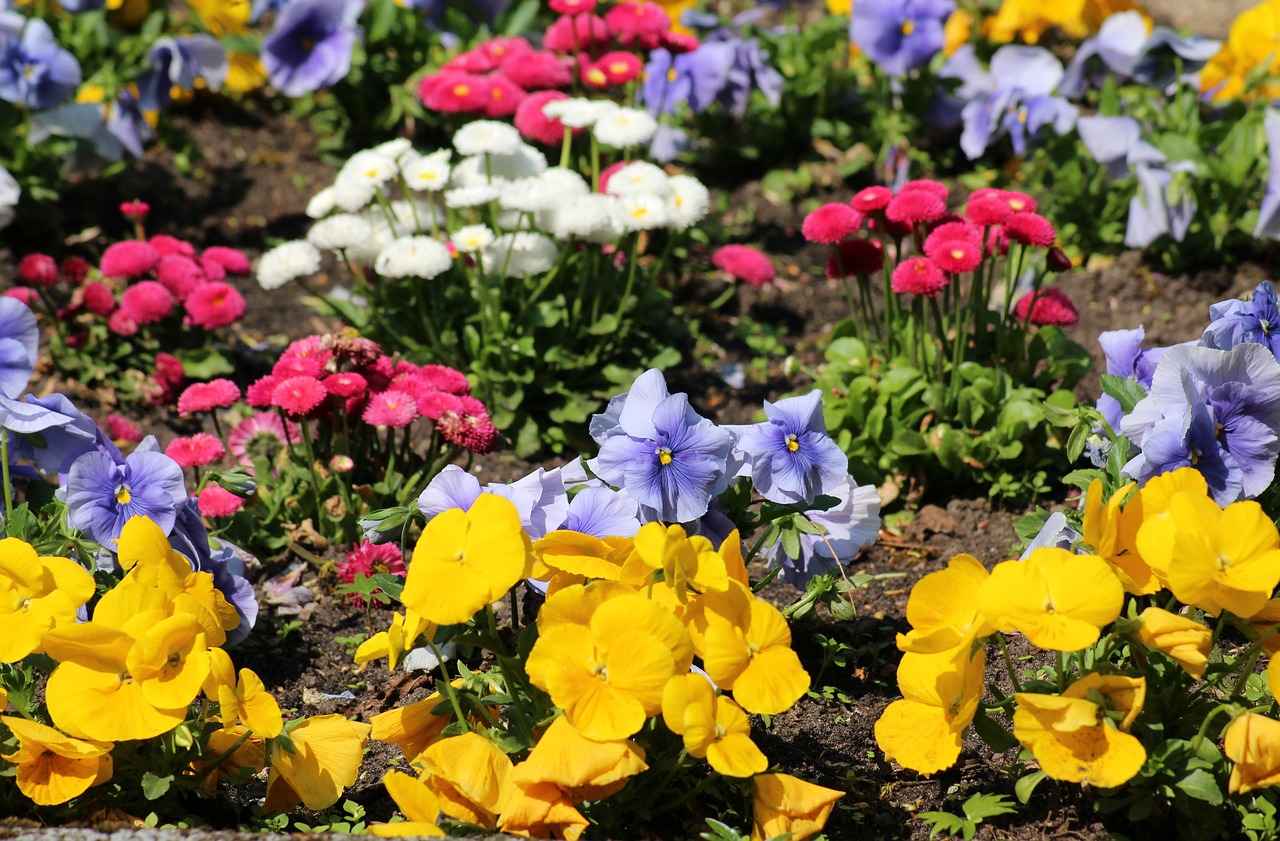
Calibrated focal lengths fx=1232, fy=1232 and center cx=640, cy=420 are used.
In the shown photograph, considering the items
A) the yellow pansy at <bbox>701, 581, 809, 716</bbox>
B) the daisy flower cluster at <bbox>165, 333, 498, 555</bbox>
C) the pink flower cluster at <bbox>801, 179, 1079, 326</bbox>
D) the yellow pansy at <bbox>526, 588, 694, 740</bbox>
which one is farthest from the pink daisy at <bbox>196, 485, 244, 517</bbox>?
the pink flower cluster at <bbox>801, 179, 1079, 326</bbox>

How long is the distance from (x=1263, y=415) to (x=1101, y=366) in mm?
1608

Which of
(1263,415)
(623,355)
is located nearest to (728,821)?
(1263,415)

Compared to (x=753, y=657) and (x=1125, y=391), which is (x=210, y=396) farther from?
(x=1125, y=391)

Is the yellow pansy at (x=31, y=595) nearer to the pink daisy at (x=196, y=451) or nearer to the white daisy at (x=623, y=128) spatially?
the pink daisy at (x=196, y=451)

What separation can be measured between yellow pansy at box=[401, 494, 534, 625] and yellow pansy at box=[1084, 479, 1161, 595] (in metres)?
0.81

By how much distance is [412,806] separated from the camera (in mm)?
1801

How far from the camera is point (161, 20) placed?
16.9 ft

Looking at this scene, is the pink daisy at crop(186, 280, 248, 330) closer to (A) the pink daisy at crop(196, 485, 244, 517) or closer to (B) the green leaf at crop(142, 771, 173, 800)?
(A) the pink daisy at crop(196, 485, 244, 517)

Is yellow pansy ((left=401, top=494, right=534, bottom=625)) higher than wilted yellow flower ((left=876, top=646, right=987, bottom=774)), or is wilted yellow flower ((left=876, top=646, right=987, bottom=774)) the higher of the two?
yellow pansy ((left=401, top=494, right=534, bottom=625))

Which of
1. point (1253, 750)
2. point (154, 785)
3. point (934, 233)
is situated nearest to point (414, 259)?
point (934, 233)

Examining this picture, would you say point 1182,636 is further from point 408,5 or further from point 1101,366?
point 408,5

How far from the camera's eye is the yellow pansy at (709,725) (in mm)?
1664

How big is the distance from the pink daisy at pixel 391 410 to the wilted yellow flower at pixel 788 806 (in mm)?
1286

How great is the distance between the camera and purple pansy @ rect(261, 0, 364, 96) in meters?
4.71
